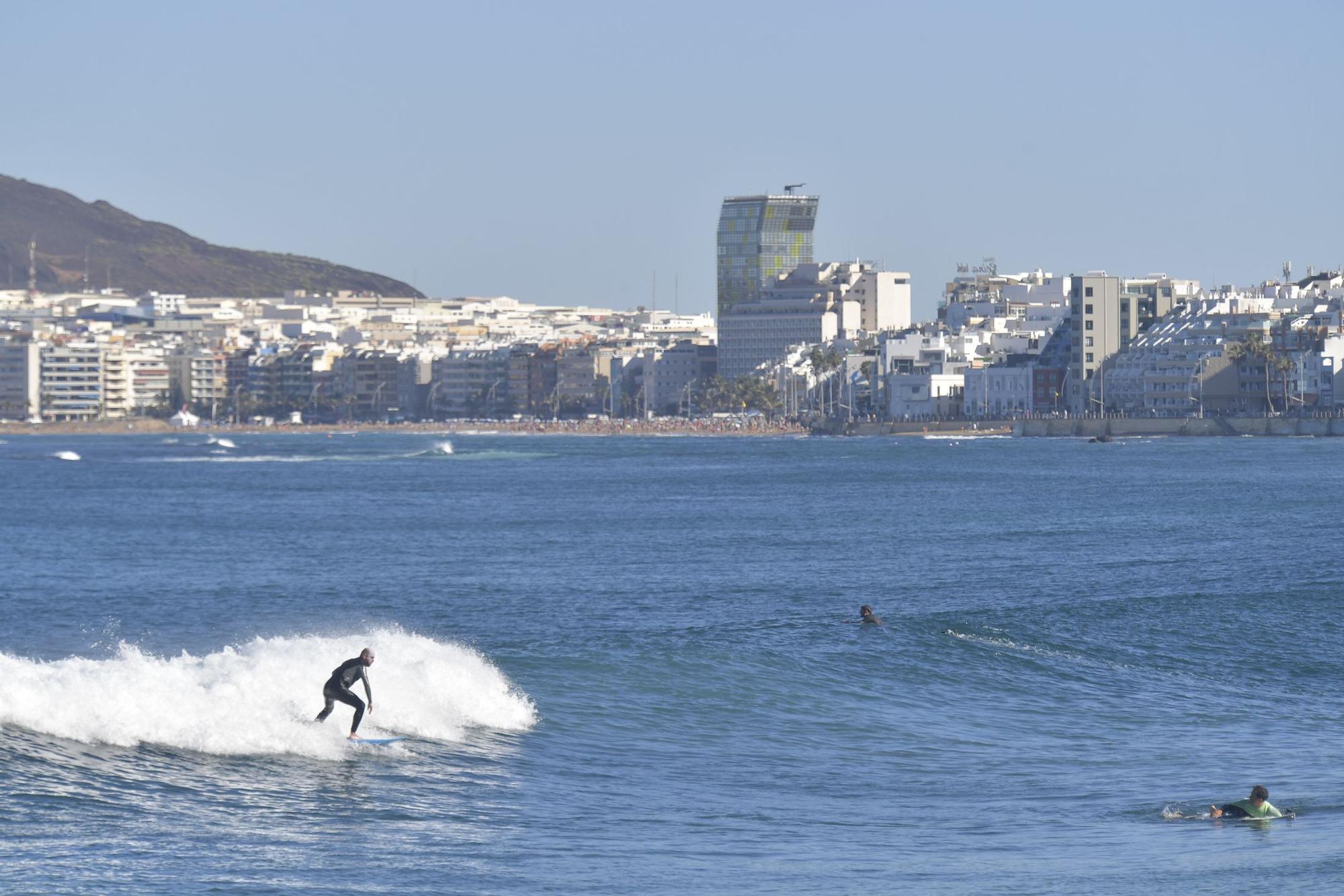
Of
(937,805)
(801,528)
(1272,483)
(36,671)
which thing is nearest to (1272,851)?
(937,805)

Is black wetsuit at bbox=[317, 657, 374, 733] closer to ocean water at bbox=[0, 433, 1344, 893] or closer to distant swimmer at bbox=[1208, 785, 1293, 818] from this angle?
ocean water at bbox=[0, 433, 1344, 893]

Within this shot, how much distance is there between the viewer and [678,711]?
29641mm

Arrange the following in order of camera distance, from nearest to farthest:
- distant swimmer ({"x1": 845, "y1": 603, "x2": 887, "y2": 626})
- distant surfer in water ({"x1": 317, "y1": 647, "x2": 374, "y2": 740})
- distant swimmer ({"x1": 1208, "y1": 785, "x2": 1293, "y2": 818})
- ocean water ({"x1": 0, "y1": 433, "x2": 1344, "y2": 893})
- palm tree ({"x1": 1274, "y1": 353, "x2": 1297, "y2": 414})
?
1. ocean water ({"x1": 0, "y1": 433, "x2": 1344, "y2": 893})
2. distant swimmer ({"x1": 1208, "y1": 785, "x2": 1293, "y2": 818})
3. distant surfer in water ({"x1": 317, "y1": 647, "x2": 374, "y2": 740})
4. distant swimmer ({"x1": 845, "y1": 603, "x2": 887, "y2": 626})
5. palm tree ({"x1": 1274, "y1": 353, "x2": 1297, "y2": 414})

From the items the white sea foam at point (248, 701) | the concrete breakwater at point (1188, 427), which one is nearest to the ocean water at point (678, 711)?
the white sea foam at point (248, 701)

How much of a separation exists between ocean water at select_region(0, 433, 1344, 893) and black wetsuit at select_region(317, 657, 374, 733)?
0.37 metres

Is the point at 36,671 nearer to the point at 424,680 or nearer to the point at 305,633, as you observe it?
the point at 424,680

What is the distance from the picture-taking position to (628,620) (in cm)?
3962

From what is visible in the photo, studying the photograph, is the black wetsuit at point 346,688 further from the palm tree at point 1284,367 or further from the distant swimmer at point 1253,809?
the palm tree at point 1284,367

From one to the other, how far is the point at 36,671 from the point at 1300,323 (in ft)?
557

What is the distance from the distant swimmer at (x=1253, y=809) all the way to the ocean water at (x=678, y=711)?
17 cm

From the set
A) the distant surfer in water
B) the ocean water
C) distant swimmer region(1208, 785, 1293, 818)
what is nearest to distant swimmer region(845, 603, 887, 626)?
the ocean water

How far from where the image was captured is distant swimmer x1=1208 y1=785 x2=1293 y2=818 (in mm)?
21672

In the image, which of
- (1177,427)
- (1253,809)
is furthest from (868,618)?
(1177,427)

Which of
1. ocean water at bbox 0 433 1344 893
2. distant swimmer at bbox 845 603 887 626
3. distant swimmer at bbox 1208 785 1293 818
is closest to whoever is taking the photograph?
ocean water at bbox 0 433 1344 893
